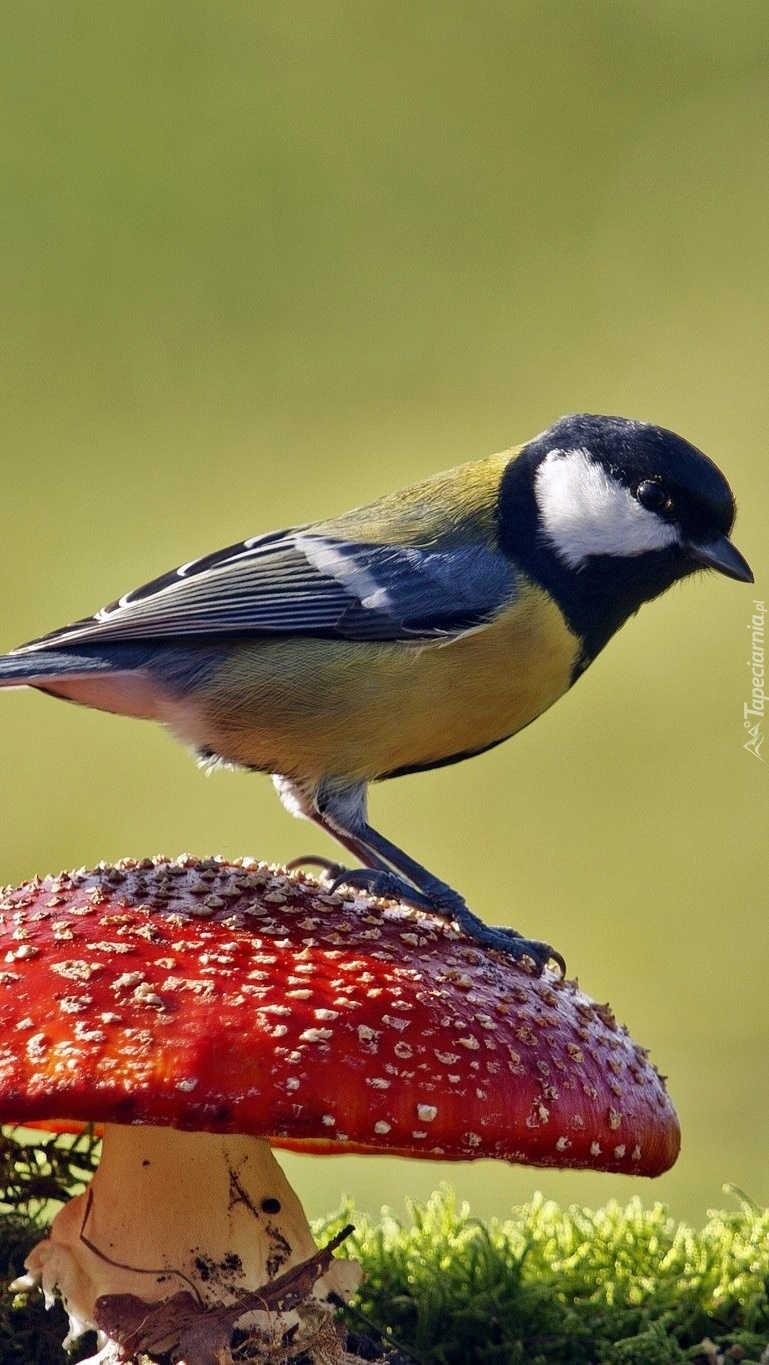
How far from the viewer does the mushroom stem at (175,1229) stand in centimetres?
247

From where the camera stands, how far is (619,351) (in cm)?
990

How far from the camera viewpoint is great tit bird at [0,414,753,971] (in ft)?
11.3

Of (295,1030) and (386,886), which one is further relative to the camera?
(386,886)

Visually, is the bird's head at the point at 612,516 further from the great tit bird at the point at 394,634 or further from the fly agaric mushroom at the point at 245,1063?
the fly agaric mushroom at the point at 245,1063

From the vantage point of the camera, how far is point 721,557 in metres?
3.40

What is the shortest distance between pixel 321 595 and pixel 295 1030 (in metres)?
1.69

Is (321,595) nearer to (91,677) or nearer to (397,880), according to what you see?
(91,677)

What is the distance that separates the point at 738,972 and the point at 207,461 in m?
4.89

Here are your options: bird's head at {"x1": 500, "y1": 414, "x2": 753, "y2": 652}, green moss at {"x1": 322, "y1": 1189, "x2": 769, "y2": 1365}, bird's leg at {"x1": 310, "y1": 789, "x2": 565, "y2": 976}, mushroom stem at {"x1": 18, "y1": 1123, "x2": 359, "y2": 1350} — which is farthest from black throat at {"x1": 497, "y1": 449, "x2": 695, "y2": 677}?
mushroom stem at {"x1": 18, "y1": 1123, "x2": 359, "y2": 1350}

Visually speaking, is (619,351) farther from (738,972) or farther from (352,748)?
(352,748)

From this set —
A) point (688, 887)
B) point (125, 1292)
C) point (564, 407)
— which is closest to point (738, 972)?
point (688, 887)

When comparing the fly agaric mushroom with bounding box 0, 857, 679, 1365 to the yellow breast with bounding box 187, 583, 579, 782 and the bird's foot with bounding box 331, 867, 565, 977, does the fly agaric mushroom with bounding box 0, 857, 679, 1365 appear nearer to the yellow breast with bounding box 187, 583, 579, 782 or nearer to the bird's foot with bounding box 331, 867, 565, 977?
the bird's foot with bounding box 331, 867, 565, 977

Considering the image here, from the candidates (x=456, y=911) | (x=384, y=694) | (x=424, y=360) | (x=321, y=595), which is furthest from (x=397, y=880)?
(x=424, y=360)

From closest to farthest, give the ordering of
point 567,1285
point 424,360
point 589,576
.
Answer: point 567,1285 → point 589,576 → point 424,360
